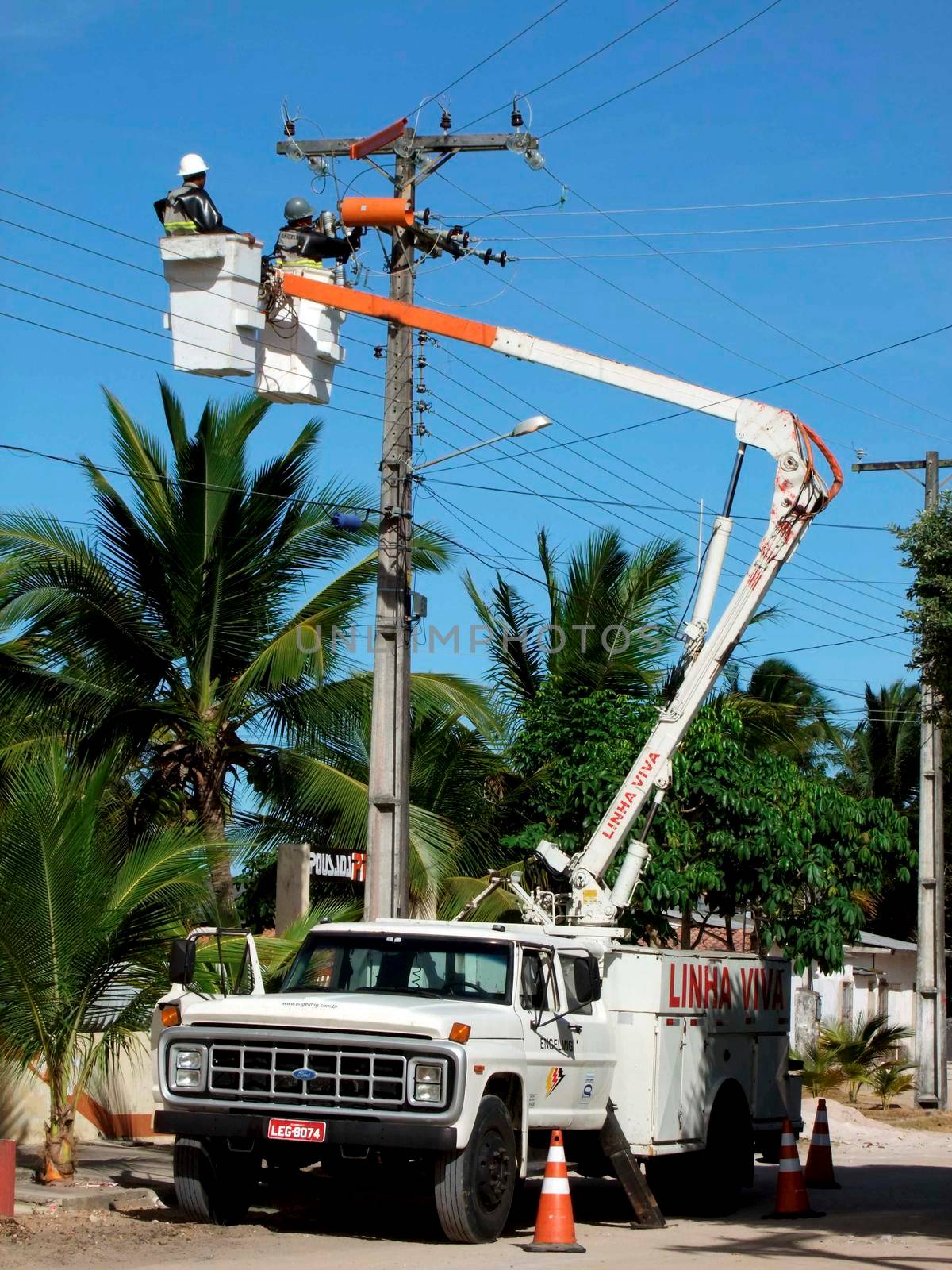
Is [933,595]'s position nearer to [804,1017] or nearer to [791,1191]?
[791,1191]

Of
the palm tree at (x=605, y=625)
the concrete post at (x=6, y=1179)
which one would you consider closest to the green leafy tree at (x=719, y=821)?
the palm tree at (x=605, y=625)

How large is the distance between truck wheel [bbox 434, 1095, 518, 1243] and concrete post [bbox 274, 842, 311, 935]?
6693mm

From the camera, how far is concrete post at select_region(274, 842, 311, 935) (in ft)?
57.7

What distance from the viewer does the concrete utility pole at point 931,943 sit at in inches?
1040

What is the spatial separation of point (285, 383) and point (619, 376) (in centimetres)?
324

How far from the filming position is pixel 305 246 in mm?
16578

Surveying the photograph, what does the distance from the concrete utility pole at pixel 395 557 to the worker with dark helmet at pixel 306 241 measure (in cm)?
59

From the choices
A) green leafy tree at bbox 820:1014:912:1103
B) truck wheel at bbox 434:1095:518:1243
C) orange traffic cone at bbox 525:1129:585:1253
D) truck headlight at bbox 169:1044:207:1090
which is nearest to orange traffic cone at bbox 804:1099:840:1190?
orange traffic cone at bbox 525:1129:585:1253

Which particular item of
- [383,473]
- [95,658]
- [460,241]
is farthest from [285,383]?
[95,658]

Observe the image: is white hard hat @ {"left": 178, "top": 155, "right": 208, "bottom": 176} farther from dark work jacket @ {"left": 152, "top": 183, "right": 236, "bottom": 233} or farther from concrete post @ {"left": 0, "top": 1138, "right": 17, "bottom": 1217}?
concrete post @ {"left": 0, "top": 1138, "right": 17, "bottom": 1217}

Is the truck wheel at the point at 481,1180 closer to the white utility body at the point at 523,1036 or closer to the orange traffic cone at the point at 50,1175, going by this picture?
the white utility body at the point at 523,1036

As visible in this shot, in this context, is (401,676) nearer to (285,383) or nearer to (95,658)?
(285,383)

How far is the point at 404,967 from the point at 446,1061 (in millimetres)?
1579

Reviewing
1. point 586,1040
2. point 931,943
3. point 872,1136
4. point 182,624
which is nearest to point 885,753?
point 931,943
